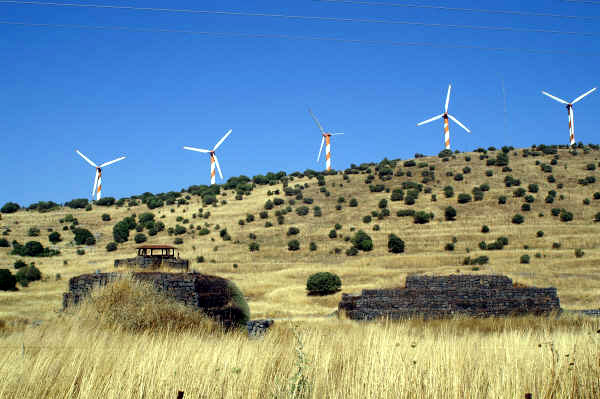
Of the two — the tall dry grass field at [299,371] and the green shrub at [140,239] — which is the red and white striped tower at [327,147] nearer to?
the green shrub at [140,239]

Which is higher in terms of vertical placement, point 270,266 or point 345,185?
point 345,185

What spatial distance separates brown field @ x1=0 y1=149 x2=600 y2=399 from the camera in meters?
7.02

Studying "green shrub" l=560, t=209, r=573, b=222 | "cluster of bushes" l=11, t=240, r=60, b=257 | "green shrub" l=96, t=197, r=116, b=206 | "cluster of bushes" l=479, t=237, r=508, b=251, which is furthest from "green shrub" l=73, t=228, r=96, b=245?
"green shrub" l=560, t=209, r=573, b=222

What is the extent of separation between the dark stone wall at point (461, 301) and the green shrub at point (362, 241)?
39501mm

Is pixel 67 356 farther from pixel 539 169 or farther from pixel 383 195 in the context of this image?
pixel 539 169

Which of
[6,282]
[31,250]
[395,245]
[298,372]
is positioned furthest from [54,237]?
[298,372]

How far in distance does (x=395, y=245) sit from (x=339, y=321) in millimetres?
42965

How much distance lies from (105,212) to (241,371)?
104 m

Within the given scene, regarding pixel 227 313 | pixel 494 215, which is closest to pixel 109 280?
pixel 227 313

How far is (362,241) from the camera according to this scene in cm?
6981

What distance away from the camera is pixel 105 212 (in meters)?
104

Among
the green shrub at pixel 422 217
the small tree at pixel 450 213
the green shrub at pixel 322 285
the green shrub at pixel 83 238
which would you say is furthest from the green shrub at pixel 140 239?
the small tree at pixel 450 213

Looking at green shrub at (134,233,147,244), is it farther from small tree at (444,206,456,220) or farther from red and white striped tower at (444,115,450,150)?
red and white striped tower at (444,115,450,150)

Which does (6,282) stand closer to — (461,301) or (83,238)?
(83,238)
